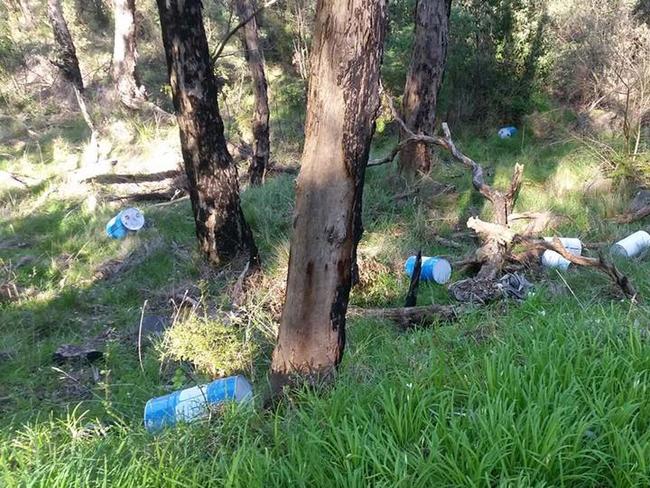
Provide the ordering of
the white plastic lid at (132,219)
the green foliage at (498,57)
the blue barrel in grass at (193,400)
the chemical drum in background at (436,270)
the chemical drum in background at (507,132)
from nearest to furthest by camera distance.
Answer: the blue barrel in grass at (193,400) < the chemical drum in background at (436,270) < the white plastic lid at (132,219) < the chemical drum in background at (507,132) < the green foliage at (498,57)

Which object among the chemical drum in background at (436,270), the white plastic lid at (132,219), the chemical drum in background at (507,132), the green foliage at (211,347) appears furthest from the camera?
the chemical drum in background at (507,132)

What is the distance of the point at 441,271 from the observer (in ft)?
16.7

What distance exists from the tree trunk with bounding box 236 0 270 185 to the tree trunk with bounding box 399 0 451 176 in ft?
8.30

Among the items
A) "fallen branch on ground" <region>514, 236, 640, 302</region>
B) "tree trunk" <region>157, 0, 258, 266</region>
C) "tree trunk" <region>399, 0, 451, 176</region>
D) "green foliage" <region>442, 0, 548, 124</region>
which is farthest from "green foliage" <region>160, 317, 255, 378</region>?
"green foliage" <region>442, 0, 548, 124</region>

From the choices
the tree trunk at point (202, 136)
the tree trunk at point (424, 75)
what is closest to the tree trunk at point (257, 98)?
the tree trunk at point (424, 75)

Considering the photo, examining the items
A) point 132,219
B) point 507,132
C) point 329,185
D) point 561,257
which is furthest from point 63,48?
point 329,185

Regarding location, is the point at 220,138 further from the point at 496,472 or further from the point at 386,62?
the point at 386,62

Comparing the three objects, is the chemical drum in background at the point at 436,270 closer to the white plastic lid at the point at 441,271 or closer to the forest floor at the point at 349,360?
the white plastic lid at the point at 441,271

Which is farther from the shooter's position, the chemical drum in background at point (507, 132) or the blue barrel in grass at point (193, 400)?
the chemical drum in background at point (507, 132)

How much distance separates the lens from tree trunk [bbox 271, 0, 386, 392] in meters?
2.54

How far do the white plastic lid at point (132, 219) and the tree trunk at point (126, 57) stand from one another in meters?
6.00

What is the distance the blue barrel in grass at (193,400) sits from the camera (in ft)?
9.55

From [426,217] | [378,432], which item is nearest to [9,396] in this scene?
[378,432]

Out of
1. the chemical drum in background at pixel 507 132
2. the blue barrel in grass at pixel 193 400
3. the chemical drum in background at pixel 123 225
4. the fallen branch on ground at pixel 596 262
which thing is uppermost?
the fallen branch on ground at pixel 596 262
